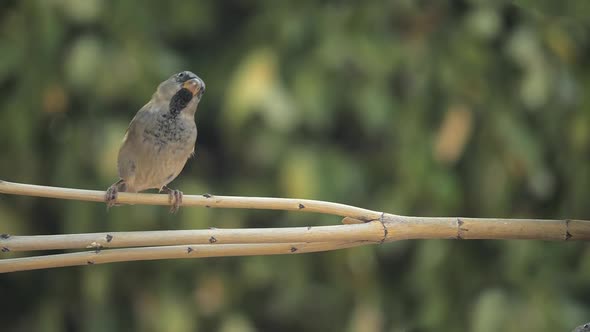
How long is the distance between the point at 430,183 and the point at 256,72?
939mm

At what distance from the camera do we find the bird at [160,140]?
7.58 feet

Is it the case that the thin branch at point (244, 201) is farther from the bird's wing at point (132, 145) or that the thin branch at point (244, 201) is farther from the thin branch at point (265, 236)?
the bird's wing at point (132, 145)

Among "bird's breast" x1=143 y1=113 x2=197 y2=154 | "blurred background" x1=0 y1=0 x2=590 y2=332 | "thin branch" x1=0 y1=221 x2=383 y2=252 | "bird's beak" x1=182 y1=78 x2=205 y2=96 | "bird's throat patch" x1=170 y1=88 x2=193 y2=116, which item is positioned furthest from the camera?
"blurred background" x1=0 y1=0 x2=590 y2=332

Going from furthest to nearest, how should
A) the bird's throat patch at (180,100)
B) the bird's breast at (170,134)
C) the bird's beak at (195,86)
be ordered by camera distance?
the bird's breast at (170,134) → the bird's throat patch at (180,100) → the bird's beak at (195,86)

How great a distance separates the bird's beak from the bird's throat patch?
106 mm

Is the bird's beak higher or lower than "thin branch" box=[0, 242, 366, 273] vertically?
higher

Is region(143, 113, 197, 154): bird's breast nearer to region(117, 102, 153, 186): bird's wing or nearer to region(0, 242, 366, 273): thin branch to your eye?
region(117, 102, 153, 186): bird's wing

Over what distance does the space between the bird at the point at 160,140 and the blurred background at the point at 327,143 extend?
1459mm

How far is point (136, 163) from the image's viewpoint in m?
2.44

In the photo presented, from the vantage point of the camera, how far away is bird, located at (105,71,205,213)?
231 centimetres

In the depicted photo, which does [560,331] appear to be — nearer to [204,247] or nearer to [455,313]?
[455,313]

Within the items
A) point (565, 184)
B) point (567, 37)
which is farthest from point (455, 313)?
point (567, 37)

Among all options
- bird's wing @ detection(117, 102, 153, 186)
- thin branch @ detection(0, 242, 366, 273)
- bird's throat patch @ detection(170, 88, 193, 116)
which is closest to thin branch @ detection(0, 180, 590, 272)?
thin branch @ detection(0, 242, 366, 273)

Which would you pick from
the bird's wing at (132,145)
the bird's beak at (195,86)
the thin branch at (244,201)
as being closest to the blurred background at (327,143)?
the bird's wing at (132,145)
